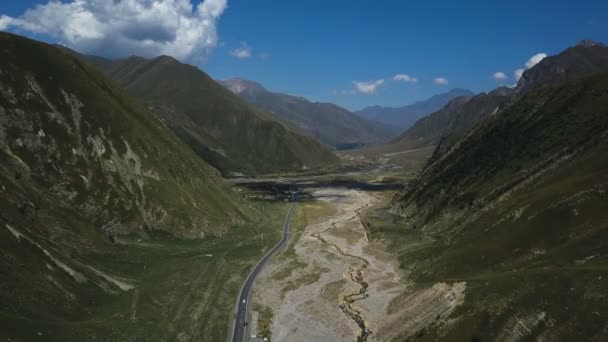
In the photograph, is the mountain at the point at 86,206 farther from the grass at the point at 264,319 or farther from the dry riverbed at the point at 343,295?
the dry riverbed at the point at 343,295

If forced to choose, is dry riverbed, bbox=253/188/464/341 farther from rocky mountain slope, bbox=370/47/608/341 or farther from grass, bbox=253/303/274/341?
A: rocky mountain slope, bbox=370/47/608/341

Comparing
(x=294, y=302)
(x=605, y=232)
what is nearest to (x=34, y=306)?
(x=294, y=302)

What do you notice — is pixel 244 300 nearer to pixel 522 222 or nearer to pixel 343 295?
pixel 343 295

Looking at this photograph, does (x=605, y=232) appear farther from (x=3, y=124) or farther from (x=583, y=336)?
(x=3, y=124)

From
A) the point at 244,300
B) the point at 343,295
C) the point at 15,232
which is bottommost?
the point at 343,295

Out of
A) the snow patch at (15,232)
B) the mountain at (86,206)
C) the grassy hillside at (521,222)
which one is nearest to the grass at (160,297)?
the mountain at (86,206)

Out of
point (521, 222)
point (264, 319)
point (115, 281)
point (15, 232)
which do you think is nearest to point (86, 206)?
point (115, 281)
